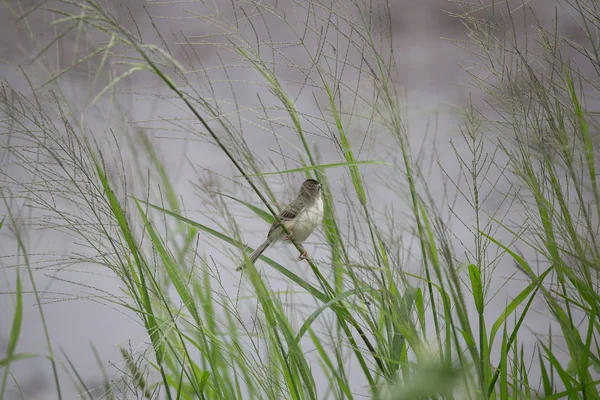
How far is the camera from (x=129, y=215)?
140 centimetres

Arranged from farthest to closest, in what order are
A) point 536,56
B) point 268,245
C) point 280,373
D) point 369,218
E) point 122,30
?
point 268,245
point 280,373
point 536,56
point 369,218
point 122,30

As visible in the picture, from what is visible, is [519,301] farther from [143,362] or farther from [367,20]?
[143,362]

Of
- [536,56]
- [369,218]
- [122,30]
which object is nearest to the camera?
[122,30]

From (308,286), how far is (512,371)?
0.64 m

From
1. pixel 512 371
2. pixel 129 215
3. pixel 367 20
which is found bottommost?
pixel 512 371

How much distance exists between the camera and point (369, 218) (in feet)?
4.29

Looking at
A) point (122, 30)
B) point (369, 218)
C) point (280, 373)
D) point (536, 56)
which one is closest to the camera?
point (122, 30)

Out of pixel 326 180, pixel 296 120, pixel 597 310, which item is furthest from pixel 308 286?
pixel 597 310

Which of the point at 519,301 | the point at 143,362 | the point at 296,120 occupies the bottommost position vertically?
the point at 519,301

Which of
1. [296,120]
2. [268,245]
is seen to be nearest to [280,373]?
[268,245]

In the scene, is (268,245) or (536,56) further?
(268,245)

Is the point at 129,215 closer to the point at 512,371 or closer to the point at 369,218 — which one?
the point at 369,218

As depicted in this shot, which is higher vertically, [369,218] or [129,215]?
[129,215]

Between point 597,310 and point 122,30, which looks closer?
point 122,30
